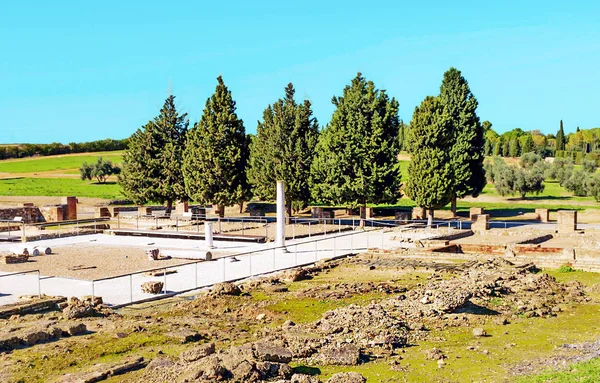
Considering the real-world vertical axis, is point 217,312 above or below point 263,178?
below

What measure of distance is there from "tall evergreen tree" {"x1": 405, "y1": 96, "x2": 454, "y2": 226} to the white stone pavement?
5315 millimetres

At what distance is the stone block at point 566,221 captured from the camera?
1630 inches

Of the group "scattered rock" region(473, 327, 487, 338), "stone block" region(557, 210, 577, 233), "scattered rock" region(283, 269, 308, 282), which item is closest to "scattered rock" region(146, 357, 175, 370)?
"scattered rock" region(473, 327, 487, 338)

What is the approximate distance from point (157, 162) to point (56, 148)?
107248 mm

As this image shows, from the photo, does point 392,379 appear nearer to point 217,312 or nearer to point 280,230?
point 217,312

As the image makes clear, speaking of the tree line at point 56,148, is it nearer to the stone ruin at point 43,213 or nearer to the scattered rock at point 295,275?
the stone ruin at point 43,213

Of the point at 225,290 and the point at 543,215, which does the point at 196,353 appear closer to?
the point at 225,290

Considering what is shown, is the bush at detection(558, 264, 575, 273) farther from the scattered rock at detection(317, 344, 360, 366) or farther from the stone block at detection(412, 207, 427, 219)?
the stone block at detection(412, 207, 427, 219)

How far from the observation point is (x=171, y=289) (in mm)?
23938

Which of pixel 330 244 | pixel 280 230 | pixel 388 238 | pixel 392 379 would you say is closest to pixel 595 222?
pixel 388 238

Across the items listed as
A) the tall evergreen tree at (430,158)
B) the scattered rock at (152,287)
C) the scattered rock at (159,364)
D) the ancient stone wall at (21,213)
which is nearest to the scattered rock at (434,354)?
the scattered rock at (159,364)

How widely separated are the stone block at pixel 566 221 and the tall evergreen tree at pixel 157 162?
28.2 m

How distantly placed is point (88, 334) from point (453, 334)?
9559 millimetres

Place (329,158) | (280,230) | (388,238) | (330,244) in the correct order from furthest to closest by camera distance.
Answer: (329,158), (388,238), (330,244), (280,230)
